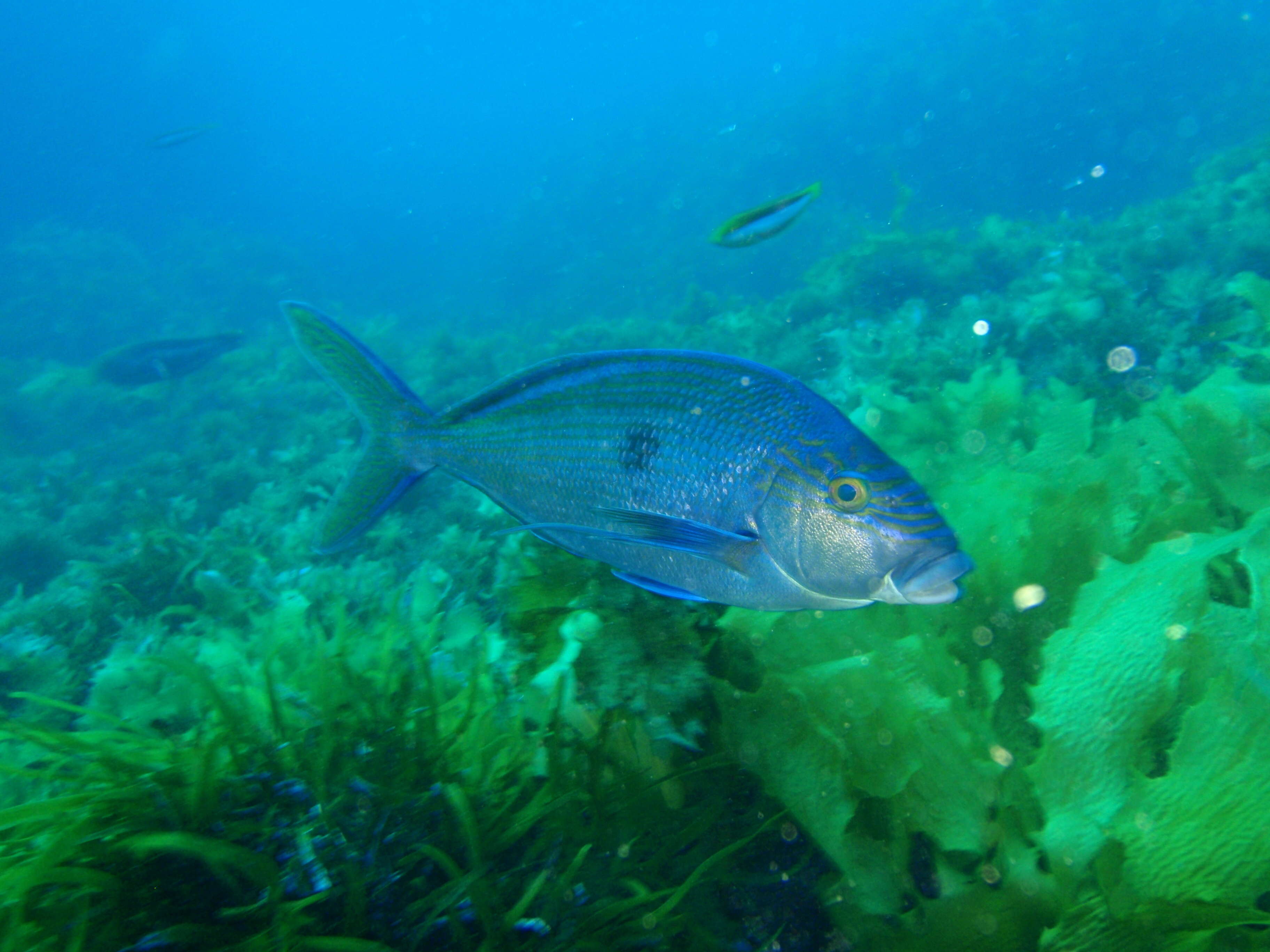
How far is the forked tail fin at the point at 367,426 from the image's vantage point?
188 centimetres

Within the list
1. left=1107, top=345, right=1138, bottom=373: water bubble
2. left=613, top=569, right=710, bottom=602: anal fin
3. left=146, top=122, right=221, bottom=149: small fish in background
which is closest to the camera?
left=613, top=569, right=710, bottom=602: anal fin

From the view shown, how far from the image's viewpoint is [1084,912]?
4.60 feet

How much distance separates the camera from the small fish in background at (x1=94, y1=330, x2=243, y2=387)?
423 inches

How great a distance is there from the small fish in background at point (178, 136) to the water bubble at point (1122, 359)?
16.9 meters

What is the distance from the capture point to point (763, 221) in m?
5.44

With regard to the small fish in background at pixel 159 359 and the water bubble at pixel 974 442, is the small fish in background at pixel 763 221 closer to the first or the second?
the water bubble at pixel 974 442

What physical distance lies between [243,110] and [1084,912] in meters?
127

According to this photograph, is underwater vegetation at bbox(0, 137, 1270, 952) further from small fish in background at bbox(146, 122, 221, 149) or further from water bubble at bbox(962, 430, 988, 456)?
small fish in background at bbox(146, 122, 221, 149)

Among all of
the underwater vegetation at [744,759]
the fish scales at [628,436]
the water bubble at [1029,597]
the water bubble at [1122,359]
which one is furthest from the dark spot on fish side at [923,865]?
the water bubble at [1122,359]

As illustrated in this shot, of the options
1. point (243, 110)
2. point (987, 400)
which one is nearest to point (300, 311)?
point (987, 400)

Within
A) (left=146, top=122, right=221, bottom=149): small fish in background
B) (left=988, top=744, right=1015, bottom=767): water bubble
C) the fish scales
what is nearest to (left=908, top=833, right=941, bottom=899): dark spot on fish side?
(left=988, top=744, right=1015, bottom=767): water bubble

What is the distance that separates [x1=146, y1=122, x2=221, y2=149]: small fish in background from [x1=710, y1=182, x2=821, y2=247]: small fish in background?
44.5ft

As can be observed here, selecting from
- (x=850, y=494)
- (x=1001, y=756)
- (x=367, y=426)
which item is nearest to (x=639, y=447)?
(x=850, y=494)

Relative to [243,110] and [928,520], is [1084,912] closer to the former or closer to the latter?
[928,520]
